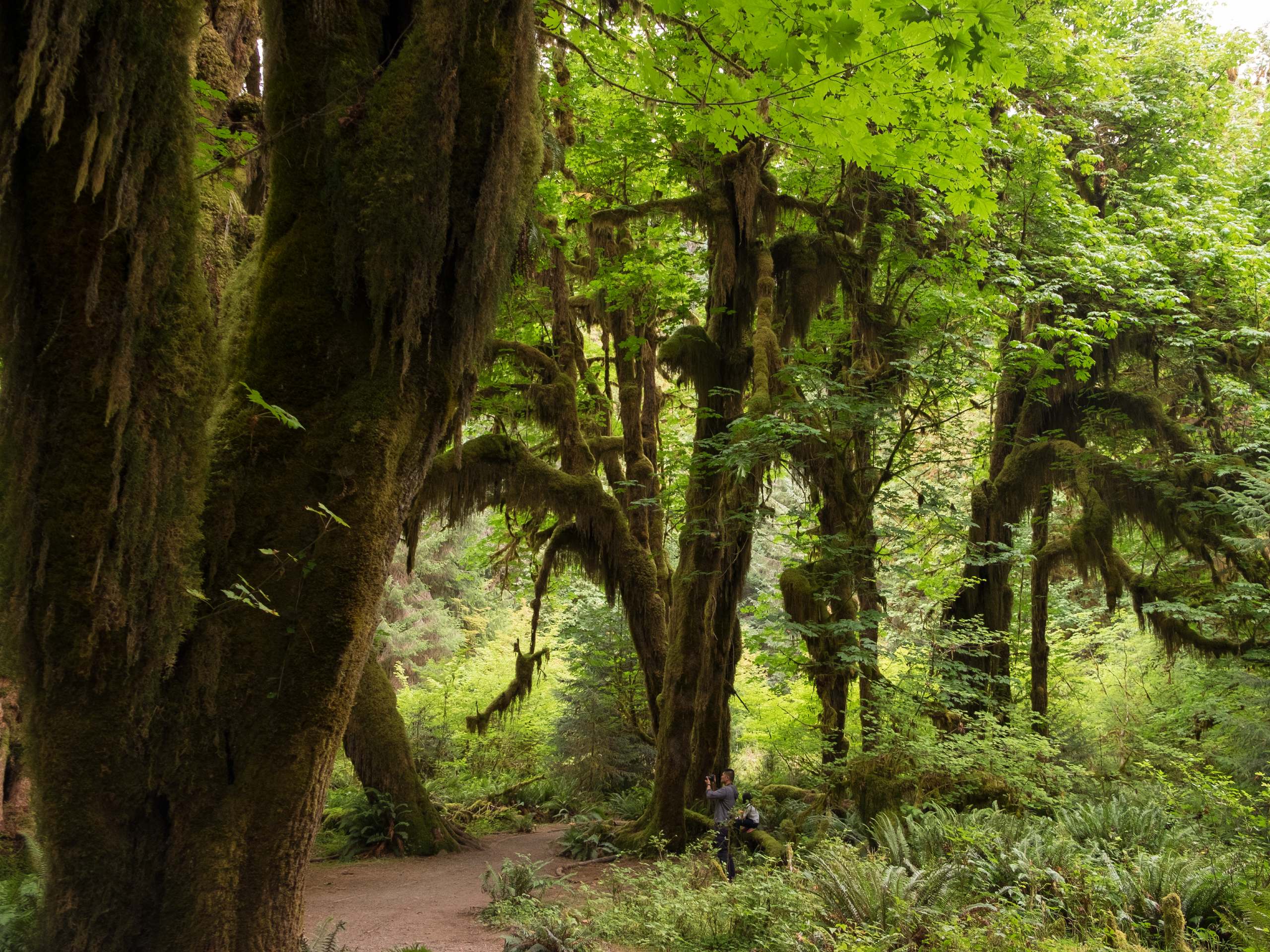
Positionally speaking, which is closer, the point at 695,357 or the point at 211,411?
the point at 211,411

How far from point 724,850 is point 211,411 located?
25.0ft

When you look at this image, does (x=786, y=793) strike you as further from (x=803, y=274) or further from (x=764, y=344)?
(x=803, y=274)

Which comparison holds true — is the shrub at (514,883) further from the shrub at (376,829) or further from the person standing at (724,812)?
the shrub at (376,829)

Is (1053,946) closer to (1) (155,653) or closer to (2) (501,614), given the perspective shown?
(1) (155,653)

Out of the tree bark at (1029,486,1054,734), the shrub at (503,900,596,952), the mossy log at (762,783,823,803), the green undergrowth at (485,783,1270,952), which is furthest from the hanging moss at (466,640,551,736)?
the shrub at (503,900,596,952)

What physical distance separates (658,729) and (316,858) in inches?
221

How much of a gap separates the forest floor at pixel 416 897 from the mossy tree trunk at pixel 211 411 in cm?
363

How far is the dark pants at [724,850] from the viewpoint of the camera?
28.2ft

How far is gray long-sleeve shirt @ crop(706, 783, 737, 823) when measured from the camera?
9141 mm

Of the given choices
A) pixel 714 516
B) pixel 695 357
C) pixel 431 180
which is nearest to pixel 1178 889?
pixel 714 516

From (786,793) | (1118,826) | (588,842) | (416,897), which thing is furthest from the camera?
(786,793)

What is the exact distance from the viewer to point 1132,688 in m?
15.9

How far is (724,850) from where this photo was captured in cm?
886

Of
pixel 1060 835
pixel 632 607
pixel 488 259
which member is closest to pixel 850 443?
pixel 632 607
